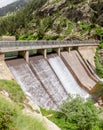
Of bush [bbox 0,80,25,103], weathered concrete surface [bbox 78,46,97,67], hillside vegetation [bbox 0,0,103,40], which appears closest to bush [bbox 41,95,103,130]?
bush [bbox 0,80,25,103]

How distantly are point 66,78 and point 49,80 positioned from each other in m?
7.39

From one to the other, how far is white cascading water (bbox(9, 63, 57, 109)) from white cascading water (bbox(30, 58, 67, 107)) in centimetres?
149

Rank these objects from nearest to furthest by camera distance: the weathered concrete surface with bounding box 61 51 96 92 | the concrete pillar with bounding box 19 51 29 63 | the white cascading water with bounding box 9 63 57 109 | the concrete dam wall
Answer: the white cascading water with bounding box 9 63 57 109
the concrete dam wall
the concrete pillar with bounding box 19 51 29 63
the weathered concrete surface with bounding box 61 51 96 92

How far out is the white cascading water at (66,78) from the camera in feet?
173

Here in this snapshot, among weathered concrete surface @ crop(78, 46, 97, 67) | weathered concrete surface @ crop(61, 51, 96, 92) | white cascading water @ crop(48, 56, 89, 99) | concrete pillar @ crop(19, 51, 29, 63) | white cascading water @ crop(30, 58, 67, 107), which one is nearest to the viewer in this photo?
white cascading water @ crop(30, 58, 67, 107)

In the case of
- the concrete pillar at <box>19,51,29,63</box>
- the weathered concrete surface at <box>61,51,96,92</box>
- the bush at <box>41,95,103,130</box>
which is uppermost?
the concrete pillar at <box>19,51,29,63</box>

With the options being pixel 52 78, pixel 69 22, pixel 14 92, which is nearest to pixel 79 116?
pixel 14 92

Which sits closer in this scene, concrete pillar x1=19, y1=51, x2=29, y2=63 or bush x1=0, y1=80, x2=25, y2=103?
bush x1=0, y1=80, x2=25, y2=103

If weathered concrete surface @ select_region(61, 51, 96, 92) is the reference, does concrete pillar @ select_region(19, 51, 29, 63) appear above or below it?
above

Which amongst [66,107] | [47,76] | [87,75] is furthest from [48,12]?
[66,107]

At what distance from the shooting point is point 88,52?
3369 inches

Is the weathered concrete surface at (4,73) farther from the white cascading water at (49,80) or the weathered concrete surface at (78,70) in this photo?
the weathered concrete surface at (78,70)

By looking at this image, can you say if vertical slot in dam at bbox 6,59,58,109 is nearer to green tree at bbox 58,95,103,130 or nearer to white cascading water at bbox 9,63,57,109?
white cascading water at bbox 9,63,57,109

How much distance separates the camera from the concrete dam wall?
138 feet
